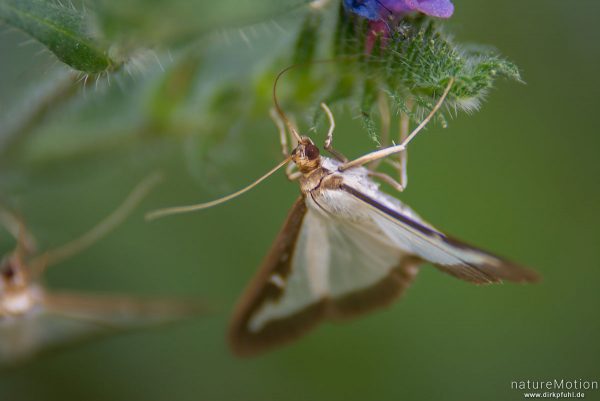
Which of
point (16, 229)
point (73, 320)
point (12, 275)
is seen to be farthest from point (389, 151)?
point (12, 275)

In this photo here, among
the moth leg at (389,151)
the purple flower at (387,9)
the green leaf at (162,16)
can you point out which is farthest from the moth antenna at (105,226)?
the green leaf at (162,16)

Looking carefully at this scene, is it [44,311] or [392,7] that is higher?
[392,7]

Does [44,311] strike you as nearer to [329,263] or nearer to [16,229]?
[16,229]

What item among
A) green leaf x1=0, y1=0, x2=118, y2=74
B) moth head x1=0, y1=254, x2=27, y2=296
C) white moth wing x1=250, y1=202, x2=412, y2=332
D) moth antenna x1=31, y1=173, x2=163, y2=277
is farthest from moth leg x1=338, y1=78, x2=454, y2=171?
Result: moth head x1=0, y1=254, x2=27, y2=296

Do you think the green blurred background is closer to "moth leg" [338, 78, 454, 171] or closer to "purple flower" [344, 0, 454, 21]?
"moth leg" [338, 78, 454, 171]

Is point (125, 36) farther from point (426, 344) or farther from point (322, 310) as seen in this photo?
point (426, 344)
